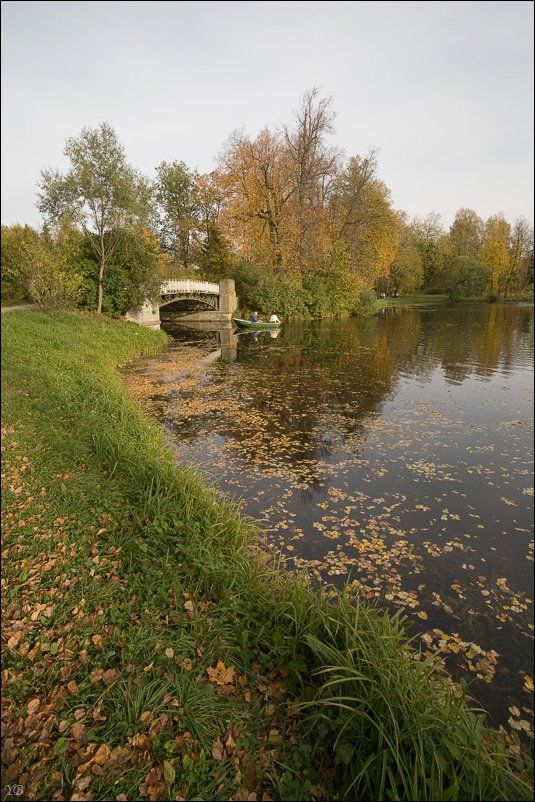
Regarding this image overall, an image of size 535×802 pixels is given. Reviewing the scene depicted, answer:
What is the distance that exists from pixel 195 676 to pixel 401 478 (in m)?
4.86

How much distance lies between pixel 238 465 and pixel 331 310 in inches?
1336

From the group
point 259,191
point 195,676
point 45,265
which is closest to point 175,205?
point 259,191

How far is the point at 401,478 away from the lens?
714 centimetres

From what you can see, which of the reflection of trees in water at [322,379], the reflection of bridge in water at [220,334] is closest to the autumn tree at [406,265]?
the reflection of bridge in water at [220,334]

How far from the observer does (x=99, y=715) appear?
295cm

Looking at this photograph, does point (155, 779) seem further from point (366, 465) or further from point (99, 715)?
point (366, 465)

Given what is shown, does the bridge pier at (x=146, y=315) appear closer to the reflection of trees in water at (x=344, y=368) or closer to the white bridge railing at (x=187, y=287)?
the white bridge railing at (x=187, y=287)

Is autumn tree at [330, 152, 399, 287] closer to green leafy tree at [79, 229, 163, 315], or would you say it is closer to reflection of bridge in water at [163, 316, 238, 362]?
reflection of bridge in water at [163, 316, 238, 362]

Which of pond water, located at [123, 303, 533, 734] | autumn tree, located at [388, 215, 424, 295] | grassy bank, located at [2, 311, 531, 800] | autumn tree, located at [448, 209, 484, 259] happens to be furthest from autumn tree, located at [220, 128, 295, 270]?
autumn tree, located at [448, 209, 484, 259]

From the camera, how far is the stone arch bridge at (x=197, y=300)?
25375 millimetres

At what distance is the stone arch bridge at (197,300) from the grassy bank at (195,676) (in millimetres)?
20546

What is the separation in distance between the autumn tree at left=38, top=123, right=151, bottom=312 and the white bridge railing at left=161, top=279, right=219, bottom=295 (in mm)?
5040

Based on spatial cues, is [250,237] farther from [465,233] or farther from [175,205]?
[465,233]

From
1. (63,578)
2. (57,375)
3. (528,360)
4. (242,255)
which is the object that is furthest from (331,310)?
(63,578)
